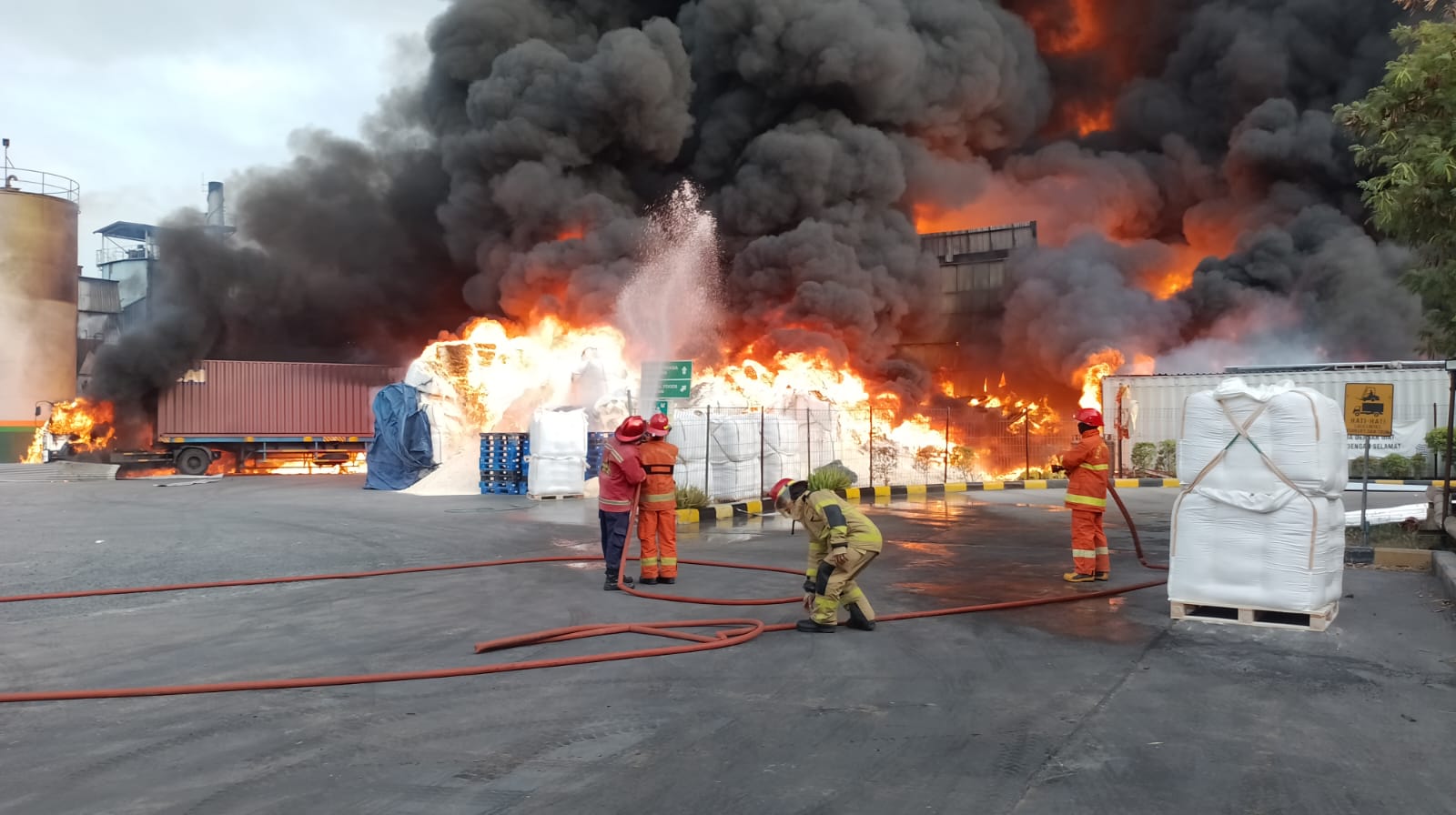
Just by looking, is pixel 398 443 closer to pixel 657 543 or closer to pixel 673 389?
pixel 673 389

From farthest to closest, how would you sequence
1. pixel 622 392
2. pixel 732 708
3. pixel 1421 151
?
pixel 622 392 → pixel 1421 151 → pixel 732 708

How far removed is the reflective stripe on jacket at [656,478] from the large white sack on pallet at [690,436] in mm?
6591

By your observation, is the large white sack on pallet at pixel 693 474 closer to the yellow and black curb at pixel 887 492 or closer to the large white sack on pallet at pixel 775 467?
the yellow and black curb at pixel 887 492

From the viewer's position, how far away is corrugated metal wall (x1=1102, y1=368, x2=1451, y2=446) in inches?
833

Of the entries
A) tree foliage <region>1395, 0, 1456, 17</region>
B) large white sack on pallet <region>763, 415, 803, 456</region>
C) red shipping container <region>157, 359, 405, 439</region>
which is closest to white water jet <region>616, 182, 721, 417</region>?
red shipping container <region>157, 359, 405, 439</region>

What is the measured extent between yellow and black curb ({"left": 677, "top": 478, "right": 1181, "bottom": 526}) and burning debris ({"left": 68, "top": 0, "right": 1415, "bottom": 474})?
431 centimetres

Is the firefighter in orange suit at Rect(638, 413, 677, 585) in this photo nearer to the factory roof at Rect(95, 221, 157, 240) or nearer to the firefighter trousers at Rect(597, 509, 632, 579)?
the firefighter trousers at Rect(597, 509, 632, 579)

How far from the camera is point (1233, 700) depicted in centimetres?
507

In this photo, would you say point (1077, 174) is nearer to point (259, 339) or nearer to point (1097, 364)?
point (1097, 364)

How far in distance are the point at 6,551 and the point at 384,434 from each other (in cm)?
1055

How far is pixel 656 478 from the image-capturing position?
345 inches

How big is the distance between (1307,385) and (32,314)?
38624 millimetres

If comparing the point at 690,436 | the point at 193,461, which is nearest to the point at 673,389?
the point at 690,436

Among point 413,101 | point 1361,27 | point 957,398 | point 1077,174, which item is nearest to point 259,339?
point 413,101
